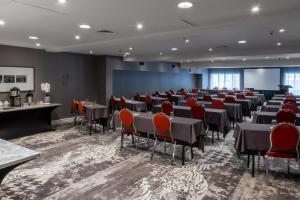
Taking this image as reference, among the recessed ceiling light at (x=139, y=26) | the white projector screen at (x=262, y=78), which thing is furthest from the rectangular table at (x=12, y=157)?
the white projector screen at (x=262, y=78)

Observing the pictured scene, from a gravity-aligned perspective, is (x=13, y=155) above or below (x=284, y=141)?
above

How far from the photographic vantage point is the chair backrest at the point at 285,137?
371 centimetres

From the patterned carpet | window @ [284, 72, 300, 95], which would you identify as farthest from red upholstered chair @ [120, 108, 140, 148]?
window @ [284, 72, 300, 95]

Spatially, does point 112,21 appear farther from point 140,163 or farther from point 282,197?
point 282,197

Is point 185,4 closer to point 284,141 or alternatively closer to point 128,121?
point 284,141

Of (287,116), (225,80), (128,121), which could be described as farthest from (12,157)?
(225,80)

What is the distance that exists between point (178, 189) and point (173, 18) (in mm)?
2820

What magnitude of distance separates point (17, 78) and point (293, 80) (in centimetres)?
1760

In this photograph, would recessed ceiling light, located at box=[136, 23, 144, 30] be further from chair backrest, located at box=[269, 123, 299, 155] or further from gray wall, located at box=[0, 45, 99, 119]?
gray wall, located at box=[0, 45, 99, 119]

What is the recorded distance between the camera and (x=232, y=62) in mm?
14891

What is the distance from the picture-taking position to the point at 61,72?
9.27 m

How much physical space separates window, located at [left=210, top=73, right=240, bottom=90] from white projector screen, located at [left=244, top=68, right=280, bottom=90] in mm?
1031

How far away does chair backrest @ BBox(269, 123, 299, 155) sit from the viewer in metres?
3.71

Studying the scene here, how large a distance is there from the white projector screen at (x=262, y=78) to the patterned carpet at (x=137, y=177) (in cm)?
1441
